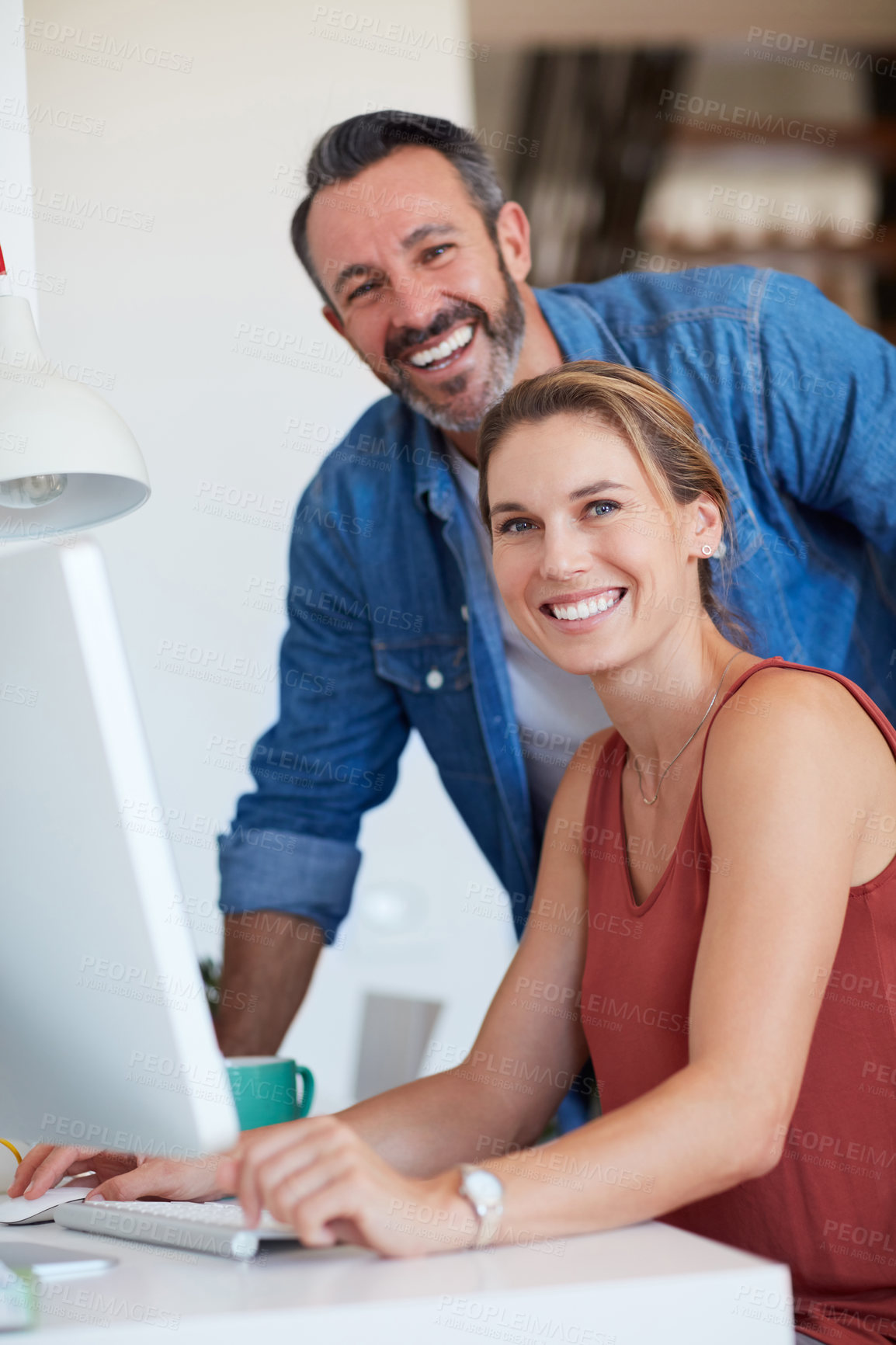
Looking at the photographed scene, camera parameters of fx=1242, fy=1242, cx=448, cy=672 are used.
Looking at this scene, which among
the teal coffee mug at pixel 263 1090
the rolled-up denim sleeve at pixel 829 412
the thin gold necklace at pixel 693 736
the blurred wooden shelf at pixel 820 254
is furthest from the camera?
the blurred wooden shelf at pixel 820 254

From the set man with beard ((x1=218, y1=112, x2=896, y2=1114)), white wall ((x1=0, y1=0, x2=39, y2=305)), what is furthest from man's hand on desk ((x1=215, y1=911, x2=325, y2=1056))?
white wall ((x1=0, y1=0, x2=39, y2=305))

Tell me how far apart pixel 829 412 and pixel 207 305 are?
1504 mm

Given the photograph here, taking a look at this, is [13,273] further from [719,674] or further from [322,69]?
[719,674]

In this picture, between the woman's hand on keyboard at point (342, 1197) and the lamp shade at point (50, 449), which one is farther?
the lamp shade at point (50, 449)

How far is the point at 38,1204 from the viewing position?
1.08m

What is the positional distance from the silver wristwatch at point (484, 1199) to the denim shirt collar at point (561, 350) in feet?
4.05

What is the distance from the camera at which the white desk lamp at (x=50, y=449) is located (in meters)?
1.31

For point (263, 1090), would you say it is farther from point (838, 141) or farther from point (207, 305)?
point (838, 141)

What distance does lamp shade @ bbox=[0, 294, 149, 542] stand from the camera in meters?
1.31

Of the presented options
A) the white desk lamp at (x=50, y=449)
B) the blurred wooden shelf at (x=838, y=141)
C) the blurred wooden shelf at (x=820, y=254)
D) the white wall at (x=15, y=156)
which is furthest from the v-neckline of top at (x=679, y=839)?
the blurred wooden shelf at (x=838, y=141)

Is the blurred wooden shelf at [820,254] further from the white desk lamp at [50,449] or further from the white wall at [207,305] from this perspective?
the white desk lamp at [50,449]

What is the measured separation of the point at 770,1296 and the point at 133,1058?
39 cm

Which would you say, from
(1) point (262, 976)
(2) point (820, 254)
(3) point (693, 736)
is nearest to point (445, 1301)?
(3) point (693, 736)

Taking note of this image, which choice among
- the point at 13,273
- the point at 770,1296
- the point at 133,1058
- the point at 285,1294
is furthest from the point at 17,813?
the point at 13,273
